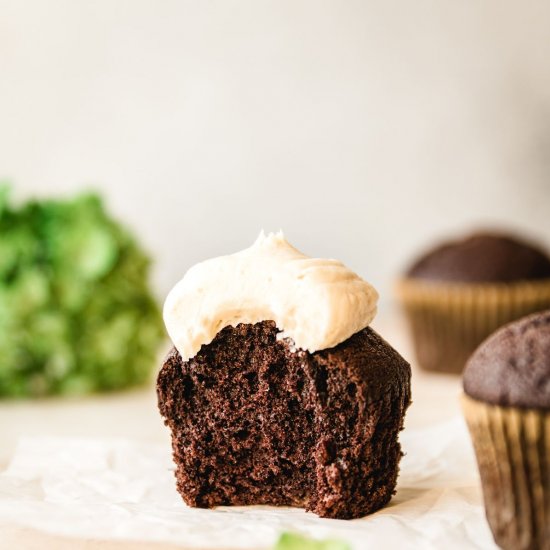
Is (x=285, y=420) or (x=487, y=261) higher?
(x=285, y=420)

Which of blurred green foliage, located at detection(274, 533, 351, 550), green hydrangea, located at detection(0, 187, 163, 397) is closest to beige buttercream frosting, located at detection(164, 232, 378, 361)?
blurred green foliage, located at detection(274, 533, 351, 550)

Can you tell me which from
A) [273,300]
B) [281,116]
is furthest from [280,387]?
[281,116]

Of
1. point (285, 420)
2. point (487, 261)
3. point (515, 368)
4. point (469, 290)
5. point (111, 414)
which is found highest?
point (515, 368)

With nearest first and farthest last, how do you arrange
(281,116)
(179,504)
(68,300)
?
(179,504)
(68,300)
(281,116)

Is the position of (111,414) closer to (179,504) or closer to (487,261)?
(179,504)

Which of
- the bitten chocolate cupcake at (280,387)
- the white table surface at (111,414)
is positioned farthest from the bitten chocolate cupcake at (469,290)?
the bitten chocolate cupcake at (280,387)

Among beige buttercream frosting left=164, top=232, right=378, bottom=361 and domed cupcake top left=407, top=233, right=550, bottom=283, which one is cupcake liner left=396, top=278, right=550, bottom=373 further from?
beige buttercream frosting left=164, top=232, right=378, bottom=361
